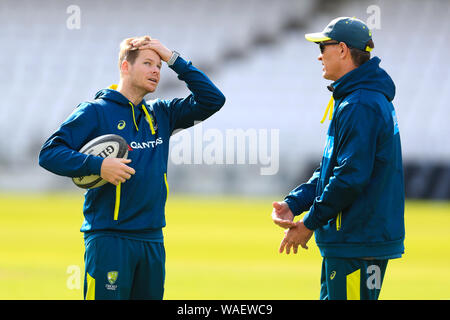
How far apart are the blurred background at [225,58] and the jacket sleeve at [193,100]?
18.7 metres

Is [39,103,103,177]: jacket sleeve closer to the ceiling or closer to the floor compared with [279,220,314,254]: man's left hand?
closer to the ceiling

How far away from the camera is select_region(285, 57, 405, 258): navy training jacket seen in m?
3.25

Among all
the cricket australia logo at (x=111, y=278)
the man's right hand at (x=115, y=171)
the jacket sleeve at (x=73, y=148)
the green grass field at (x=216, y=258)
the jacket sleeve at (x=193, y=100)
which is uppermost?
the jacket sleeve at (x=193, y=100)

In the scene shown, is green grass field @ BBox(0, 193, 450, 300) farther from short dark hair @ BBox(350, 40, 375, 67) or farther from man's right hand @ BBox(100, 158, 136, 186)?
short dark hair @ BBox(350, 40, 375, 67)

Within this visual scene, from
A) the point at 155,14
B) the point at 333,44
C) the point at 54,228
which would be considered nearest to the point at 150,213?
the point at 333,44

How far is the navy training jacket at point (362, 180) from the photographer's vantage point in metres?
3.25

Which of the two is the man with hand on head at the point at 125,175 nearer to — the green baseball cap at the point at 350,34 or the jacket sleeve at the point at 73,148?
the jacket sleeve at the point at 73,148

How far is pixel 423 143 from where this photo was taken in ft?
70.9

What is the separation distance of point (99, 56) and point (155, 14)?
9.38 ft

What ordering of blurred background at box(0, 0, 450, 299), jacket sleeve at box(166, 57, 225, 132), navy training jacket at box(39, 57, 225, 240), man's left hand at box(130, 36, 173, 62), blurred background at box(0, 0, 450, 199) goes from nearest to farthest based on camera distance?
navy training jacket at box(39, 57, 225, 240), man's left hand at box(130, 36, 173, 62), jacket sleeve at box(166, 57, 225, 132), blurred background at box(0, 0, 450, 299), blurred background at box(0, 0, 450, 199)

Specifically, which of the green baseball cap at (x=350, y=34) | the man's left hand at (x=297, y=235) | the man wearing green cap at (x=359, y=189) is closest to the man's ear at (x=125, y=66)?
the green baseball cap at (x=350, y=34)

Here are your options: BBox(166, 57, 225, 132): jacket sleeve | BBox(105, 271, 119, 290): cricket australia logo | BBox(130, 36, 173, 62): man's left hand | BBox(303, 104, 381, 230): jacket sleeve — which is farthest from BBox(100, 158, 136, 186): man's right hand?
BBox(303, 104, 381, 230): jacket sleeve

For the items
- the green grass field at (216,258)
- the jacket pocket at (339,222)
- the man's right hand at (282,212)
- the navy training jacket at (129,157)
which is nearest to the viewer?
the jacket pocket at (339,222)

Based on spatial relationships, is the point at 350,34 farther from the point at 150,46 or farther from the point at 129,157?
the point at 129,157
